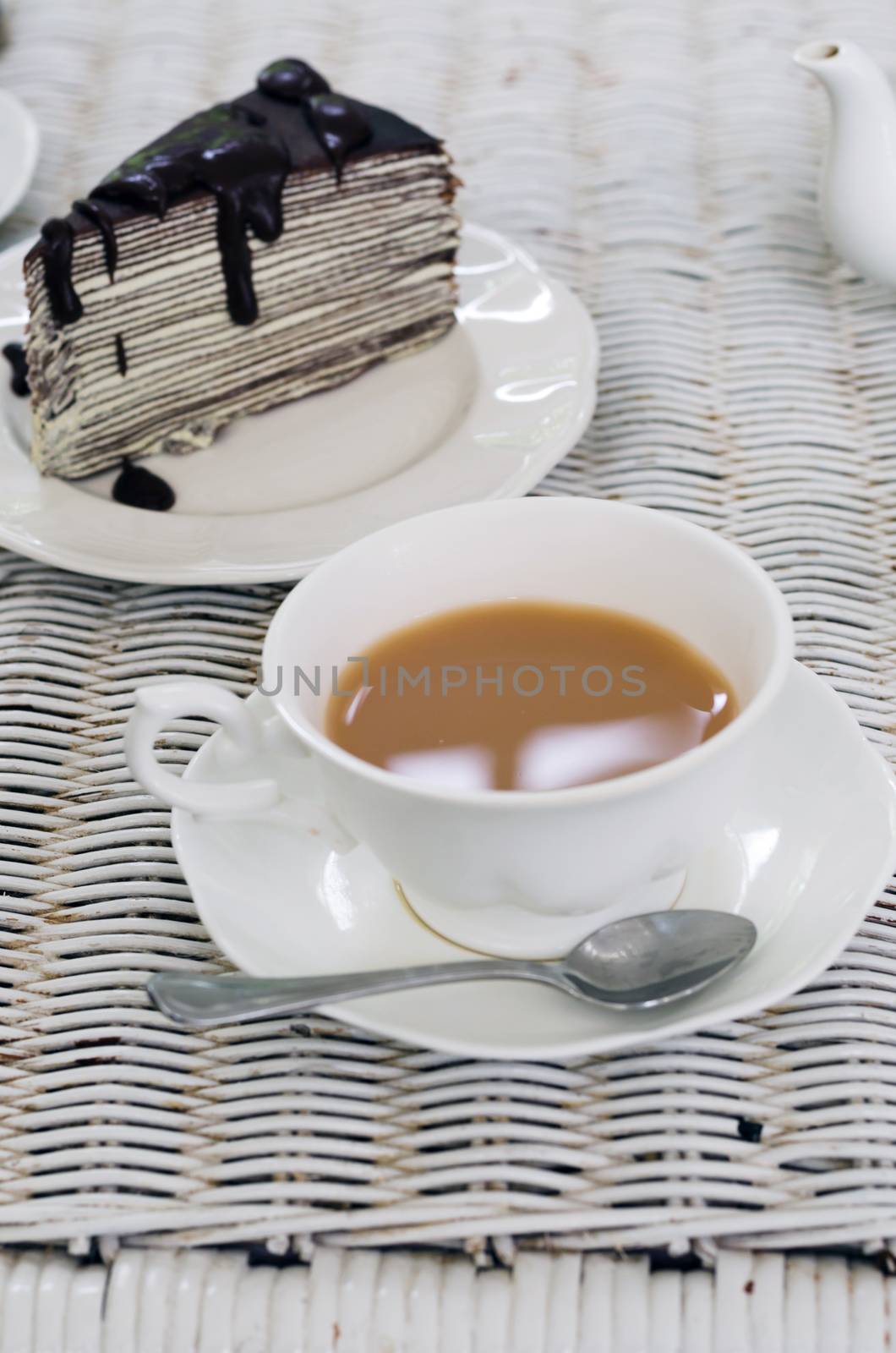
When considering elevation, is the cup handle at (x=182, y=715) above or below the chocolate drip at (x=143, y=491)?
below

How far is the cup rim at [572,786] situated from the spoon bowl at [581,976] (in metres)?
0.08

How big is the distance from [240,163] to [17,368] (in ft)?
0.95

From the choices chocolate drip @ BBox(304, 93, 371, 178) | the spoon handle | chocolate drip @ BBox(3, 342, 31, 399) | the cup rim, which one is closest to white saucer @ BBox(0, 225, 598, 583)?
chocolate drip @ BBox(3, 342, 31, 399)

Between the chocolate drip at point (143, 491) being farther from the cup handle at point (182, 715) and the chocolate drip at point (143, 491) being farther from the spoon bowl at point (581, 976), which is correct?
the spoon bowl at point (581, 976)

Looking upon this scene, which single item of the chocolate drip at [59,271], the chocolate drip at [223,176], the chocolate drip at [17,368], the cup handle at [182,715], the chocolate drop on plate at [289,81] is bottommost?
the cup handle at [182,715]

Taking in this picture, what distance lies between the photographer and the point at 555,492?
1068 millimetres

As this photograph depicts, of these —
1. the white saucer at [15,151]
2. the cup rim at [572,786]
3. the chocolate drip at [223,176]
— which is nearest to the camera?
the cup rim at [572,786]

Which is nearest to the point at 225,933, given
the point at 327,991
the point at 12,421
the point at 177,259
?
the point at 327,991

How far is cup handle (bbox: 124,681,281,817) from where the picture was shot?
2.12 feet

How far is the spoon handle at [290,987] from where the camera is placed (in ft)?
1.94

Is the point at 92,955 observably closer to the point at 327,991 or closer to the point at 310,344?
the point at 327,991

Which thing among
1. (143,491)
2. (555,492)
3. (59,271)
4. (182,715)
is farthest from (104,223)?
(182,715)

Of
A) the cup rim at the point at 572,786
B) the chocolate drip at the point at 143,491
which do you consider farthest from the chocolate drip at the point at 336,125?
the cup rim at the point at 572,786

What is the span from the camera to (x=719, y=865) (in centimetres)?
70
